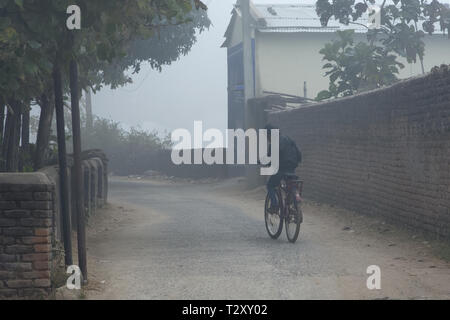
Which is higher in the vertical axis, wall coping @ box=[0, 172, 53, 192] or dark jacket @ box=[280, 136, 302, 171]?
dark jacket @ box=[280, 136, 302, 171]

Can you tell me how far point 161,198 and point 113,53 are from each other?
1456cm

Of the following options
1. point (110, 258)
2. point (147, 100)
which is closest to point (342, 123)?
point (110, 258)

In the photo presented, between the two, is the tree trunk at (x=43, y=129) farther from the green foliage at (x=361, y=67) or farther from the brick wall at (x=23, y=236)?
the green foliage at (x=361, y=67)

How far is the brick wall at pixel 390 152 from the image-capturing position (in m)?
11.0

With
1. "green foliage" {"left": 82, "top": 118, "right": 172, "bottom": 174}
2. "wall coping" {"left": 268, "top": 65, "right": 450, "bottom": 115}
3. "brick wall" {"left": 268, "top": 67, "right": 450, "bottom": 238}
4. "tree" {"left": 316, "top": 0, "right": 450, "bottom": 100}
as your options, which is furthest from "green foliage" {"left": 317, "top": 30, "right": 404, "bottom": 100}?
"green foliage" {"left": 82, "top": 118, "right": 172, "bottom": 174}

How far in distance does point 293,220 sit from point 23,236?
16.6 feet

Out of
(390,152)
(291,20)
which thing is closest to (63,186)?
(390,152)

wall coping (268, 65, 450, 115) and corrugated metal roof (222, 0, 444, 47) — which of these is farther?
corrugated metal roof (222, 0, 444, 47)

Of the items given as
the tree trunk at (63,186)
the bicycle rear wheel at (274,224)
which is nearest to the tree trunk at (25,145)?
the bicycle rear wheel at (274,224)

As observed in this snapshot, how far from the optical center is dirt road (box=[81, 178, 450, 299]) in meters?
8.08

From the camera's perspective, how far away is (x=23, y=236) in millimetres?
7625

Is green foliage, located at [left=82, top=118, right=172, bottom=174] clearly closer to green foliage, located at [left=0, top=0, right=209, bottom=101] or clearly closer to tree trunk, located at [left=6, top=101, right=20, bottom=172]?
tree trunk, located at [left=6, top=101, right=20, bottom=172]

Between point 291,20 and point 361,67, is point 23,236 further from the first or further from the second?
point 291,20

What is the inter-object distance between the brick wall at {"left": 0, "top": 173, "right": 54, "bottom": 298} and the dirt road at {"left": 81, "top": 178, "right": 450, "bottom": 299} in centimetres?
70
